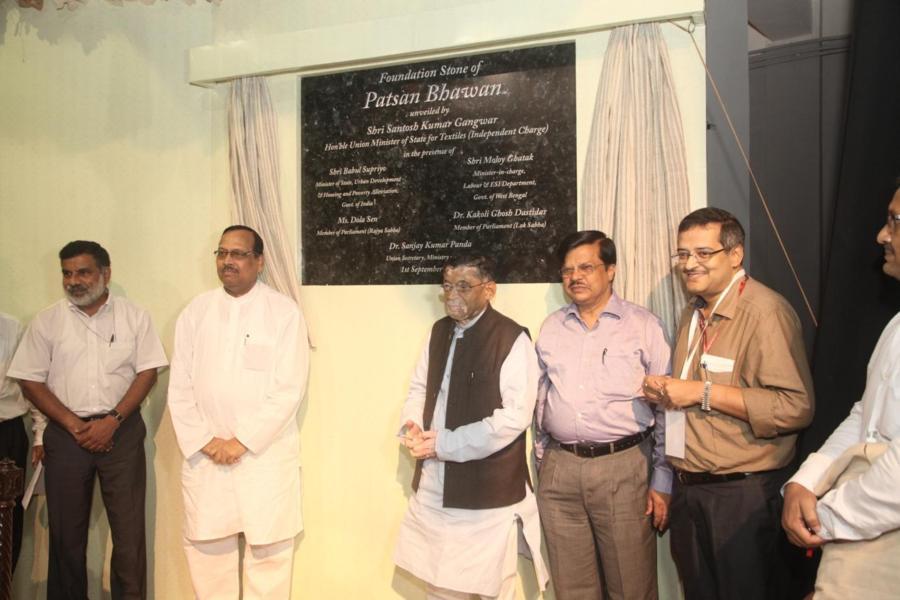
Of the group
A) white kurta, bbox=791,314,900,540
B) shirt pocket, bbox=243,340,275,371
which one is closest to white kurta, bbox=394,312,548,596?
shirt pocket, bbox=243,340,275,371

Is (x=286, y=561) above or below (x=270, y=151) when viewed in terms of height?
below

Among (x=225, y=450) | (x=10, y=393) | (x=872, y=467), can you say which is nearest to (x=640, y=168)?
(x=872, y=467)

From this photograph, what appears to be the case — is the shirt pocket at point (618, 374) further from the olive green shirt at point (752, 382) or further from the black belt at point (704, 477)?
the black belt at point (704, 477)

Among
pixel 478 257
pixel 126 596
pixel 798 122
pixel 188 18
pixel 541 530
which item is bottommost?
pixel 126 596

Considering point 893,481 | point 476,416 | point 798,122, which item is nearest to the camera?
point 893,481

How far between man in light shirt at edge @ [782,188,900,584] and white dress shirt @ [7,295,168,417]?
309 cm

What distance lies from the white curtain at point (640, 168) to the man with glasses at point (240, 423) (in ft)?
5.22

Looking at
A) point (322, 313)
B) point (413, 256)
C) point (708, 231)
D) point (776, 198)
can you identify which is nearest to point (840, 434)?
point (708, 231)

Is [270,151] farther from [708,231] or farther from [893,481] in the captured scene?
[893,481]

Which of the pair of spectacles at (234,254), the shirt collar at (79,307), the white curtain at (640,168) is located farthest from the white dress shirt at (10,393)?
the white curtain at (640,168)

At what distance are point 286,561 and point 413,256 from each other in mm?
1625

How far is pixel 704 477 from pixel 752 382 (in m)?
0.38

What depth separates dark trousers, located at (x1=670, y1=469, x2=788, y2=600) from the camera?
7.82 feet

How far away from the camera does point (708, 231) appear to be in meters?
2.48
